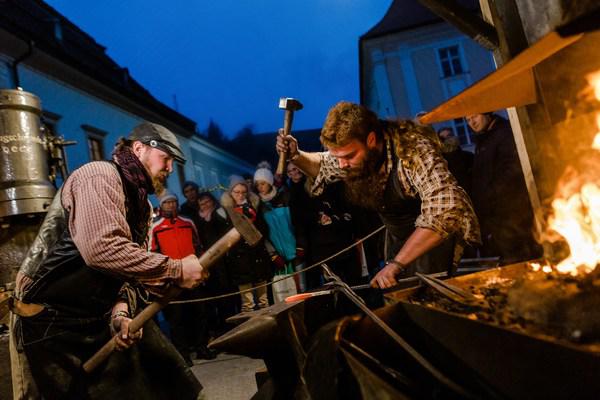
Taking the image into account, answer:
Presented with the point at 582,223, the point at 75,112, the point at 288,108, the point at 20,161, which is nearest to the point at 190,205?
the point at 20,161

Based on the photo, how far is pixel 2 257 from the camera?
3316 millimetres

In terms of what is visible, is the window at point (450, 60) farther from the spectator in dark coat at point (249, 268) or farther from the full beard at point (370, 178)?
the full beard at point (370, 178)

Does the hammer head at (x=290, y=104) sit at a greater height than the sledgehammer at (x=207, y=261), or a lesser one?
greater

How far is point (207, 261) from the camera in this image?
2.34 meters

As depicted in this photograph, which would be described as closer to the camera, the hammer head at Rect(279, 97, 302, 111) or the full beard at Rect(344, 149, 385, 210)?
the full beard at Rect(344, 149, 385, 210)

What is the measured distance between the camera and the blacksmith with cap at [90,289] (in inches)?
83.9

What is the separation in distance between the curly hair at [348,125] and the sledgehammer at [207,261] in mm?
1049

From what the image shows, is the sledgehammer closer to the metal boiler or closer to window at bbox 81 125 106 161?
the metal boiler

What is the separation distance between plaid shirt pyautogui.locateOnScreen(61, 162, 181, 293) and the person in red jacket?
3400 millimetres

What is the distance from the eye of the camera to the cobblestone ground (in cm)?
379

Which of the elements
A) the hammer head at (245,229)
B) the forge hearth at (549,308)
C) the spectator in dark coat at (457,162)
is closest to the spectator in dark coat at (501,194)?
the spectator in dark coat at (457,162)

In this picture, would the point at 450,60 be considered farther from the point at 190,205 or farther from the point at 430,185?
the point at 430,185

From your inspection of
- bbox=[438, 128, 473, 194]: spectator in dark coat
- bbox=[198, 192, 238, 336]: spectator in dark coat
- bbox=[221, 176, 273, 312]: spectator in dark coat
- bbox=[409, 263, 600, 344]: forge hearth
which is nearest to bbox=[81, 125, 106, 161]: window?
bbox=[198, 192, 238, 336]: spectator in dark coat

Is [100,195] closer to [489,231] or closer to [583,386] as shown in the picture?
[583,386]
